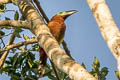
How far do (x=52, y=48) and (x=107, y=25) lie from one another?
3.06ft

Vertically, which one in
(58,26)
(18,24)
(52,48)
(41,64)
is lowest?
(41,64)

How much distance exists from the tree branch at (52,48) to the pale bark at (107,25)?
1.04ft

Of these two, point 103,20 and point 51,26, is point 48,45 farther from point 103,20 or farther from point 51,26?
point 51,26

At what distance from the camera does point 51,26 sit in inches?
216

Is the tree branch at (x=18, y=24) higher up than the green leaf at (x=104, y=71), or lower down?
higher up

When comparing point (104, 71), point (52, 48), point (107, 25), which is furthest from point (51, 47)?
point (104, 71)

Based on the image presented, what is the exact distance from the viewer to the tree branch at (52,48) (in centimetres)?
250

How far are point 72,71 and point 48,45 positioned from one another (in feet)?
2.20

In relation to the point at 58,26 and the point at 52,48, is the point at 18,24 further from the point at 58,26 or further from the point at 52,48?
the point at 58,26

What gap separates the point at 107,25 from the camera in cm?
225

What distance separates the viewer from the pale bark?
6.93 feet

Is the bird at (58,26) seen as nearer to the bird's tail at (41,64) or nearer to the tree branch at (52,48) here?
the bird's tail at (41,64)

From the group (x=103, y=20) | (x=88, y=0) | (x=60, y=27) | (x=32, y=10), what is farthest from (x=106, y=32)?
(x=60, y=27)

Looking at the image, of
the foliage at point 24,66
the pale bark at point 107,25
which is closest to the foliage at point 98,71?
the foliage at point 24,66
